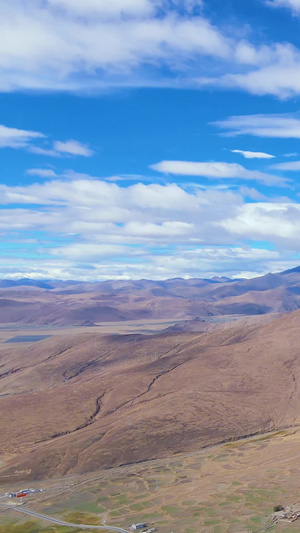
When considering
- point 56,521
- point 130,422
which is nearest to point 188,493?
point 56,521

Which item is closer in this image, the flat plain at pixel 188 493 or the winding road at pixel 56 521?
the winding road at pixel 56 521

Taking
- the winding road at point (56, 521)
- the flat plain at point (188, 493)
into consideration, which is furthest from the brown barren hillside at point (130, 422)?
the winding road at point (56, 521)

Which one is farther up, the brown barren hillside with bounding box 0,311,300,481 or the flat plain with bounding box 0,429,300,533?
the brown barren hillside with bounding box 0,311,300,481

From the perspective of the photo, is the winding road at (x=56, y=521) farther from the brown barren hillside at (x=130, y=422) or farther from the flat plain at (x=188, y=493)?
the brown barren hillside at (x=130, y=422)

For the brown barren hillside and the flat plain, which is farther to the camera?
the brown barren hillside

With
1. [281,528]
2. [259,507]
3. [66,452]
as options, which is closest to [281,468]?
[259,507]

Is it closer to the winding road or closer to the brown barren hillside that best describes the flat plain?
the winding road

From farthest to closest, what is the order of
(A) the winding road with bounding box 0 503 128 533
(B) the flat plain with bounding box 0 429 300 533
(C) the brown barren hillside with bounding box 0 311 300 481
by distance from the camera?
1. (C) the brown barren hillside with bounding box 0 311 300 481
2. (B) the flat plain with bounding box 0 429 300 533
3. (A) the winding road with bounding box 0 503 128 533

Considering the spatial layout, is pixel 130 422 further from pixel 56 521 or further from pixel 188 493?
pixel 56 521

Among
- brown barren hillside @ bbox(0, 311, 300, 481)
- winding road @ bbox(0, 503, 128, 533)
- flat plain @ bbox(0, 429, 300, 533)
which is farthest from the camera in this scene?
brown barren hillside @ bbox(0, 311, 300, 481)

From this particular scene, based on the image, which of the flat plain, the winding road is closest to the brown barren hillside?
the flat plain

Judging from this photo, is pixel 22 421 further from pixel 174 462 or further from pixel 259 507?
pixel 259 507
